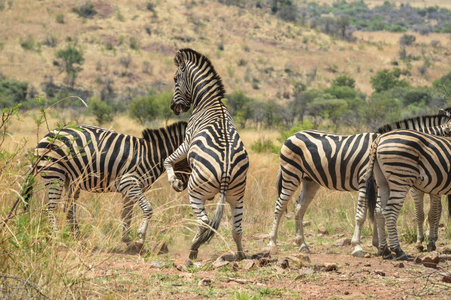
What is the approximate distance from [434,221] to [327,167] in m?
1.76

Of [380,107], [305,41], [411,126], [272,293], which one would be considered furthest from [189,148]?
[305,41]

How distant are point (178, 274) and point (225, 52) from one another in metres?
46.8

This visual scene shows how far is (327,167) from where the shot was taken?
7.16 meters

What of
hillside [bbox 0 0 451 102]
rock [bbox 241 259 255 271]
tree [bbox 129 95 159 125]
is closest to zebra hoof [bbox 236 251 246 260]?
rock [bbox 241 259 255 271]

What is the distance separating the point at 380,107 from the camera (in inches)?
838

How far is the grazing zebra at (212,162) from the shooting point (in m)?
6.35

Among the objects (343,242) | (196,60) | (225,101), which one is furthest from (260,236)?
(225,101)

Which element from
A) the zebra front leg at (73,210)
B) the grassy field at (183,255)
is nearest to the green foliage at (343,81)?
the grassy field at (183,255)

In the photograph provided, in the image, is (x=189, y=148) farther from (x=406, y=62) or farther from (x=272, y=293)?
(x=406, y=62)

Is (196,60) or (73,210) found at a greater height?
(196,60)

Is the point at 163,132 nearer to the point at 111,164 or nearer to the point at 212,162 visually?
the point at 111,164

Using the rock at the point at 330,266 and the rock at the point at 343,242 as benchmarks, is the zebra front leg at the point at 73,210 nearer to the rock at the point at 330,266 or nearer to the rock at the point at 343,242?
the rock at the point at 330,266

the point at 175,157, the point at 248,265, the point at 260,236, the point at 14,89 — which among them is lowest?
the point at 14,89

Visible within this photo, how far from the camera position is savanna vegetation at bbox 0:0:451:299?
15.0 feet
